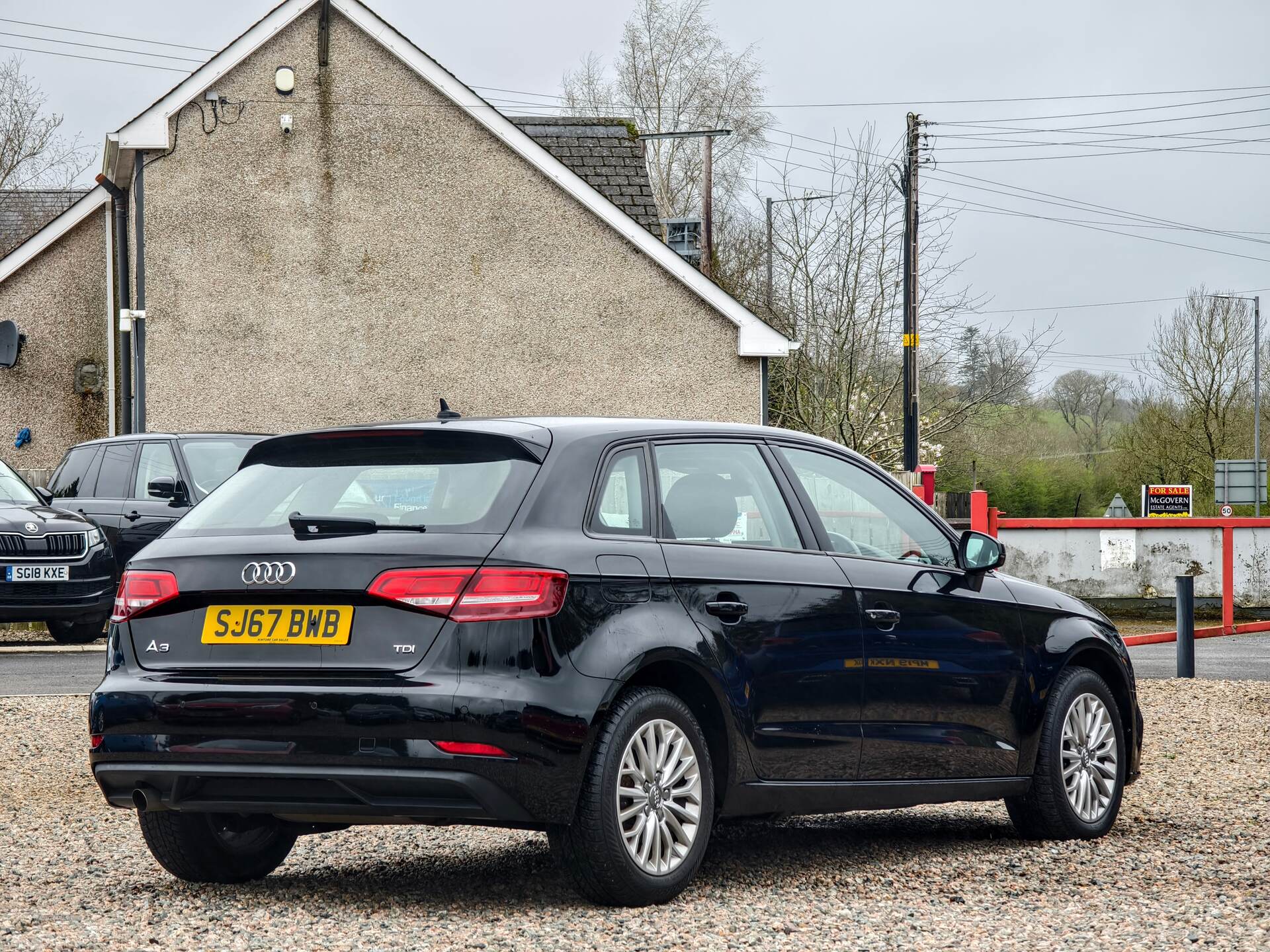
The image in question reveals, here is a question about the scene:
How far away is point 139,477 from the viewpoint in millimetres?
16375

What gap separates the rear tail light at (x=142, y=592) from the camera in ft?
17.4

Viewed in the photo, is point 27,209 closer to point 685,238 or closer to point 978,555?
point 685,238

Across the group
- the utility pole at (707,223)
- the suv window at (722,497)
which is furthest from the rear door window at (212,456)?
the utility pole at (707,223)

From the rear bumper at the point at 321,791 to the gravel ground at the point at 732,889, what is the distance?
0.33 meters

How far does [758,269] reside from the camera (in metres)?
41.1

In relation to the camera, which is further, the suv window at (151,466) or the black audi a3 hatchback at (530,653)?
the suv window at (151,466)

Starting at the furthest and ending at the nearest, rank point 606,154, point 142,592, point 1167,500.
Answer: point 1167,500 → point 606,154 → point 142,592

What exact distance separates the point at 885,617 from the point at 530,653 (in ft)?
5.71

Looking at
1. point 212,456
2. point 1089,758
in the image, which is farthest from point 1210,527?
point 1089,758

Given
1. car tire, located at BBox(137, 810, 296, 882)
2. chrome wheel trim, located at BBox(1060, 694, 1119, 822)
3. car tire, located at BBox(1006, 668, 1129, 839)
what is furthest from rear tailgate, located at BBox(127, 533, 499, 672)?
chrome wheel trim, located at BBox(1060, 694, 1119, 822)

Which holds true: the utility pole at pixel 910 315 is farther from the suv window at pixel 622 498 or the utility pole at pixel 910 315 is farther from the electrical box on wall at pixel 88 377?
the suv window at pixel 622 498

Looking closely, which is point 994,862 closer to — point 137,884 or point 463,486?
point 463,486

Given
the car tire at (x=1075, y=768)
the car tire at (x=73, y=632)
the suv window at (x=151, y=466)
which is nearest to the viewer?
the car tire at (x=1075, y=768)

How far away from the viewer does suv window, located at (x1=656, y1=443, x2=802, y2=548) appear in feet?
18.6
